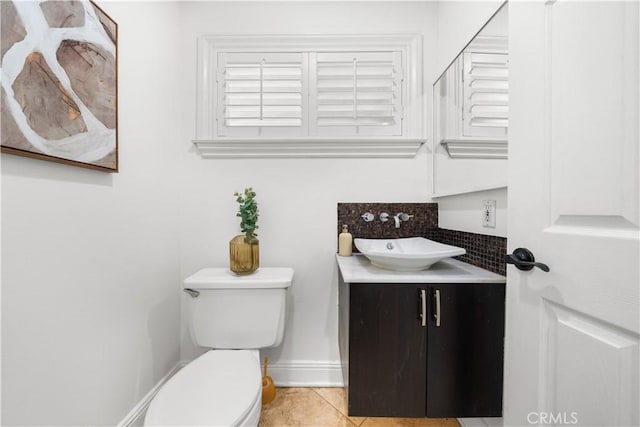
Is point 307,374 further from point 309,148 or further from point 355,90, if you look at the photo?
point 355,90

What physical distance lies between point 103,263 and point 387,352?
1.18 metres

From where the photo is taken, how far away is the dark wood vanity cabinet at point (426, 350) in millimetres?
1128

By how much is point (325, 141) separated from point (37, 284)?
136 centimetres

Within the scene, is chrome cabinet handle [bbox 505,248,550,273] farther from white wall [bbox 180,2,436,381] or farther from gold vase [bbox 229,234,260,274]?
gold vase [bbox 229,234,260,274]

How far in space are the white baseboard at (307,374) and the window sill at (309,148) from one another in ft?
4.08

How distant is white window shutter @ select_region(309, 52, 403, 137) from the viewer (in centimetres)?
172

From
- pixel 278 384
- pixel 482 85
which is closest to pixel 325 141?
pixel 482 85

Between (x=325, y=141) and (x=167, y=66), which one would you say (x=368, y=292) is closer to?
(x=325, y=141)

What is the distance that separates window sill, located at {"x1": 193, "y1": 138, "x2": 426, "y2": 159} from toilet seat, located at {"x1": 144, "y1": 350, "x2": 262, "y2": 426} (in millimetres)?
1082

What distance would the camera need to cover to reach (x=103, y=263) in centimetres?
116

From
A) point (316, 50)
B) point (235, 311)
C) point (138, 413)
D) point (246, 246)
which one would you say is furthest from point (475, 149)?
point (138, 413)

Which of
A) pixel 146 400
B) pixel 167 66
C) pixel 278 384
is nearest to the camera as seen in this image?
pixel 146 400

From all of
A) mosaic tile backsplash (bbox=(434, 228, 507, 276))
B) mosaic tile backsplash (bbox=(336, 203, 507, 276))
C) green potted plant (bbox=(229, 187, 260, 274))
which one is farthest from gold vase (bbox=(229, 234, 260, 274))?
mosaic tile backsplash (bbox=(434, 228, 507, 276))

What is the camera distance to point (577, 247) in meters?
0.67
